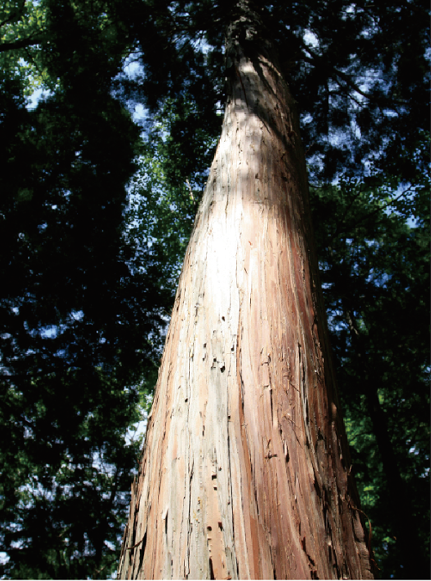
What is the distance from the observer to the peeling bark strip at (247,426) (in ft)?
2.31

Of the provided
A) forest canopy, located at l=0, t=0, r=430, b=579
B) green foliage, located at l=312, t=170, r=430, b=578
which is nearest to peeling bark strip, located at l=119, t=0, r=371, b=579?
forest canopy, located at l=0, t=0, r=430, b=579

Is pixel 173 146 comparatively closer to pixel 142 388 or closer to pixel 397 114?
pixel 397 114

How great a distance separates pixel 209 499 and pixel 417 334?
24.2 ft

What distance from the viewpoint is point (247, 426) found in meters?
0.83

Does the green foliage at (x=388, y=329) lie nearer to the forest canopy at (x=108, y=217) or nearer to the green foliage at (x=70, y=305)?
the forest canopy at (x=108, y=217)

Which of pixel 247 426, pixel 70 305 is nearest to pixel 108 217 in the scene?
pixel 70 305

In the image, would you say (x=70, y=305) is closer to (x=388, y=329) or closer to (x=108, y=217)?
(x=108, y=217)

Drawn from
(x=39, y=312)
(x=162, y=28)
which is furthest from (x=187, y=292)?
(x=162, y=28)

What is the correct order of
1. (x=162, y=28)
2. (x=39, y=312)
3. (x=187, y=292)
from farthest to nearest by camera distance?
(x=39, y=312)
(x=162, y=28)
(x=187, y=292)

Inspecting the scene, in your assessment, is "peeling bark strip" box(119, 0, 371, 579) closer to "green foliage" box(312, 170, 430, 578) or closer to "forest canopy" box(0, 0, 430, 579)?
"forest canopy" box(0, 0, 430, 579)

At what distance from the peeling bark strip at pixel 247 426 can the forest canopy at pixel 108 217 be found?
4.61 metres

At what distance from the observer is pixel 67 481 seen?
6.08 m

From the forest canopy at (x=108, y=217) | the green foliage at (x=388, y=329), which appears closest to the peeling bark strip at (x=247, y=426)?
the forest canopy at (x=108, y=217)

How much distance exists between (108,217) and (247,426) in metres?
5.90
